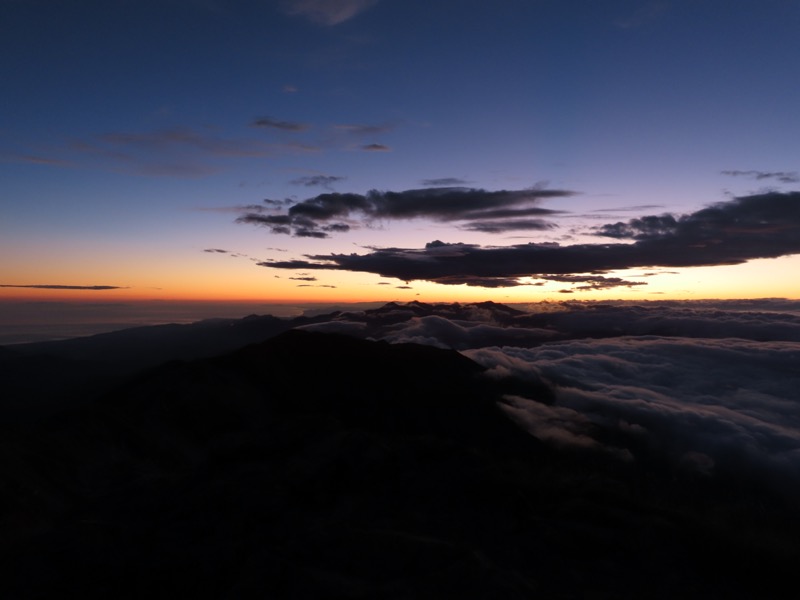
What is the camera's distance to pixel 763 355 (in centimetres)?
16138

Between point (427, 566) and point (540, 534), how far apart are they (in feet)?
14.1

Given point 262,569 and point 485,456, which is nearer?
point 262,569

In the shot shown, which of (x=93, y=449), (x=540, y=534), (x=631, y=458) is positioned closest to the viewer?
(x=540, y=534)

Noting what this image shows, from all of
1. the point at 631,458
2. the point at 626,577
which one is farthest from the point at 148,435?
the point at 631,458

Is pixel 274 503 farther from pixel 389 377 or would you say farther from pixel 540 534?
pixel 389 377

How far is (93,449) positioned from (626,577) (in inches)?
1410

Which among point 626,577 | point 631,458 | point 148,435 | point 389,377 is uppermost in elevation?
point 626,577

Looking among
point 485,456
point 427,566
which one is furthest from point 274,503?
point 485,456

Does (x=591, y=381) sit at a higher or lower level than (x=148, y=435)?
lower

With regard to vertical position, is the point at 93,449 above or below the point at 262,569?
below

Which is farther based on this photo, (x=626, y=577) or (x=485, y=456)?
(x=485, y=456)

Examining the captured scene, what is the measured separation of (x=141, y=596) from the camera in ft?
45.0

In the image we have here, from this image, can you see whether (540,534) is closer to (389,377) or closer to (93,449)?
(93,449)

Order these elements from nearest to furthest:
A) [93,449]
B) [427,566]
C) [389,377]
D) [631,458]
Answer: [427,566]
[93,449]
[631,458]
[389,377]
